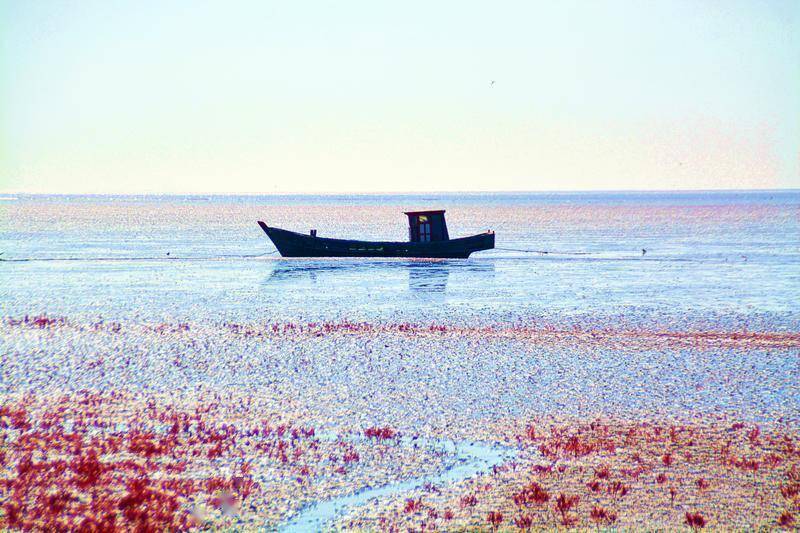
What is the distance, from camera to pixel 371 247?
4350 centimetres

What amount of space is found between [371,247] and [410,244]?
2.30 meters

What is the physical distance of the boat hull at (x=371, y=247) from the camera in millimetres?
43625

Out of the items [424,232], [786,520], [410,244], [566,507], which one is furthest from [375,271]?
[786,520]

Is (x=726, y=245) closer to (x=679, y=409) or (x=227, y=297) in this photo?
(x=227, y=297)

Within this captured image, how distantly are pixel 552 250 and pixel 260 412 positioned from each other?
42.7 metres

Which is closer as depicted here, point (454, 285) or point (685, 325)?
point (685, 325)

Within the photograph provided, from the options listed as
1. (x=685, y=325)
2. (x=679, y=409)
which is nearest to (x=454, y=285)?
(x=685, y=325)

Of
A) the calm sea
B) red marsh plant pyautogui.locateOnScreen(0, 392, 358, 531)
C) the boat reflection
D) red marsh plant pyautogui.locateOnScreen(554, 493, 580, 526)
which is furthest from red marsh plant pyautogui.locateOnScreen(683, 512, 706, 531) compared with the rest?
the boat reflection

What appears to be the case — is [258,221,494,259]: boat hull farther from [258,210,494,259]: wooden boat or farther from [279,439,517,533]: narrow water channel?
[279,439,517,533]: narrow water channel

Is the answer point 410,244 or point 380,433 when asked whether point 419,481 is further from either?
point 410,244

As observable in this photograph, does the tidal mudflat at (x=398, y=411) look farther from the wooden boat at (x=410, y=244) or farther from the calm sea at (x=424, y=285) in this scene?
the wooden boat at (x=410, y=244)

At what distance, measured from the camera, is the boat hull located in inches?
1718

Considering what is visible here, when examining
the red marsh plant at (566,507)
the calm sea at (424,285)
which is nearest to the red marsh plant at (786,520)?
the red marsh plant at (566,507)

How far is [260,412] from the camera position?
1205 centimetres
